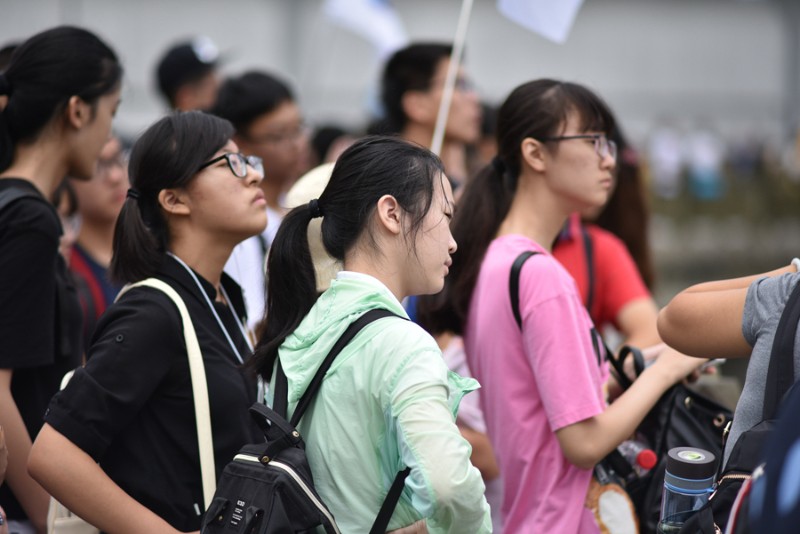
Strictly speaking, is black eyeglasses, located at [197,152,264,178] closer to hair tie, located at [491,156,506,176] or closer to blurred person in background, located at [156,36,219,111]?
hair tie, located at [491,156,506,176]

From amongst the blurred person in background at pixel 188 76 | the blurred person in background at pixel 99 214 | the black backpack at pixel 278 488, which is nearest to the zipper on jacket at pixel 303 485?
the black backpack at pixel 278 488

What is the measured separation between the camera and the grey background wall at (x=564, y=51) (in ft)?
70.1

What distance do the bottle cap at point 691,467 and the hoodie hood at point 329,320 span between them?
738 mm

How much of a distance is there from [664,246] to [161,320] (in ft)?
53.9

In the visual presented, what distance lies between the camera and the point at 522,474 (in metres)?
2.80

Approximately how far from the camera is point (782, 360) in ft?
6.39

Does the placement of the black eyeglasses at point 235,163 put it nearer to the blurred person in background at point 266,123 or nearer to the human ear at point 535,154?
the human ear at point 535,154

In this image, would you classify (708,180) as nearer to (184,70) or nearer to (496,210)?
(184,70)

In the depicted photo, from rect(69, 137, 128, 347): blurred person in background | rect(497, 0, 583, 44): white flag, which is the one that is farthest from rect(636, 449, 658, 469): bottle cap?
rect(69, 137, 128, 347): blurred person in background

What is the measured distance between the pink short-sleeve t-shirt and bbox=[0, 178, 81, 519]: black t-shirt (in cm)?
123

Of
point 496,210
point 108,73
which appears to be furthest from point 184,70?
point 496,210

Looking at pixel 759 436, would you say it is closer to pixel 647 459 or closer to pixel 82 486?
pixel 647 459

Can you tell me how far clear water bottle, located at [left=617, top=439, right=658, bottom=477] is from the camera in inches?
109

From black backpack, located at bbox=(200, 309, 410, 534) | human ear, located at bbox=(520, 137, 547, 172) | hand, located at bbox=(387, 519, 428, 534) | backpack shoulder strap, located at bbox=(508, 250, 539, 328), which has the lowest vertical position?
Result: hand, located at bbox=(387, 519, 428, 534)
